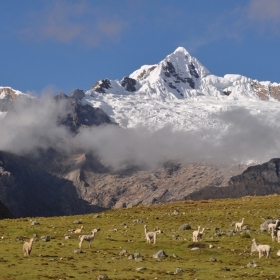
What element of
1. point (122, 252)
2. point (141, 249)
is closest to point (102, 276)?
point (122, 252)

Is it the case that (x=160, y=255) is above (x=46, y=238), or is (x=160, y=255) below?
below

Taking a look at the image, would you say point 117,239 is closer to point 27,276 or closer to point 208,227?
point 208,227

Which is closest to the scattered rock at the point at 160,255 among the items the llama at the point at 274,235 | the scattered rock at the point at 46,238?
the llama at the point at 274,235

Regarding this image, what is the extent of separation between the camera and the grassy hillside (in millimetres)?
39625

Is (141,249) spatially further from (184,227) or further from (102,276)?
(102,276)

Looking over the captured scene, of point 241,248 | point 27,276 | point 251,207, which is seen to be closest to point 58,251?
point 27,276

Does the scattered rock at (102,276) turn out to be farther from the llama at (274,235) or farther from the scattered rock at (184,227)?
the scattered rock at (184,227)

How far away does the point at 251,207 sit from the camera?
79.0 metres

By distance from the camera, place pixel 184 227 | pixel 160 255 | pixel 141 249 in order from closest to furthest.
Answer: pixel 160 255 < pixel 141 249 < pixel 184 227

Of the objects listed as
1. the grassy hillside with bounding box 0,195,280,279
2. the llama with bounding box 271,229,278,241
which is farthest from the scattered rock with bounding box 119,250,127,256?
the llama with bounding box 271,229,278,241

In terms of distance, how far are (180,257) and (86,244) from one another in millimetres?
9656

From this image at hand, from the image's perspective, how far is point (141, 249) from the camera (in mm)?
50156

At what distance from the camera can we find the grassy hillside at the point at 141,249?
39.6 m

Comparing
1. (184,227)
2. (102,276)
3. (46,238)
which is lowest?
(102,276)
